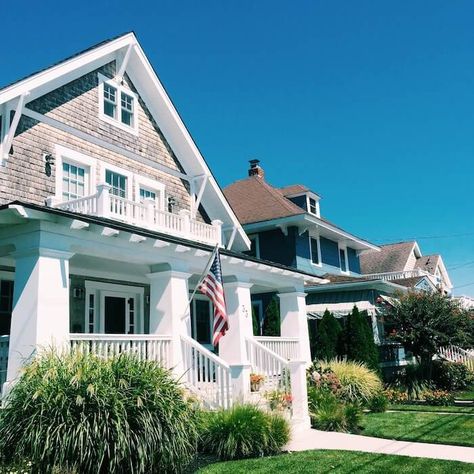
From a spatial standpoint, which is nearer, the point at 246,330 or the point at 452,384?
the point at 246,330

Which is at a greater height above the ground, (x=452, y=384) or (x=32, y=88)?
(x=32, y=88)

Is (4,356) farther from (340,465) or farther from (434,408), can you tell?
(434,408)

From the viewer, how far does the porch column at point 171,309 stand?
1238 cm

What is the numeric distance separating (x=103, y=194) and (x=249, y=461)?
20.9ft

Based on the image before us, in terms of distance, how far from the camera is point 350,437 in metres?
11.5

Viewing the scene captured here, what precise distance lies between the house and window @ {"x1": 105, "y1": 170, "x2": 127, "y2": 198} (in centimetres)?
5

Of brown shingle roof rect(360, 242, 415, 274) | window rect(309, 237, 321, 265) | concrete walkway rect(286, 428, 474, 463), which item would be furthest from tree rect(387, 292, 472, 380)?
brown shingle roof rect(360, 242, 415, 274)

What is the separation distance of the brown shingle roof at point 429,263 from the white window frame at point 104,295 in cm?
3372

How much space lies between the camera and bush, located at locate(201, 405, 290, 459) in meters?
9.41

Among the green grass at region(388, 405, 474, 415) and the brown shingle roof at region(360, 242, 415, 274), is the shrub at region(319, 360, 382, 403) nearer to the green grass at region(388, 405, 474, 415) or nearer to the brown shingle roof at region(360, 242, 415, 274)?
the green grass at region(388, 405, 474, 415)

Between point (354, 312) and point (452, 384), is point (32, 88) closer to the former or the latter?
point (354, 312)

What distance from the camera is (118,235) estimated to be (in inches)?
444

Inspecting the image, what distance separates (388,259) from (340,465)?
3425 centimetres

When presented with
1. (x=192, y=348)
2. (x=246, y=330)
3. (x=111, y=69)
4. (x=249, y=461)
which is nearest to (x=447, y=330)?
(x=246, y=330)
